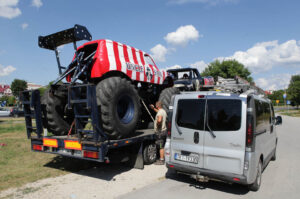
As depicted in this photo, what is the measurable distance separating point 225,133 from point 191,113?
80 cm

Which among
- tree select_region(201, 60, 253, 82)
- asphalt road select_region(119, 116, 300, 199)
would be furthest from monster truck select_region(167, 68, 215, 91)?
tree select_region(201, 60, 253, 82)

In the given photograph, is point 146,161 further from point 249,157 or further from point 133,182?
point 249,157

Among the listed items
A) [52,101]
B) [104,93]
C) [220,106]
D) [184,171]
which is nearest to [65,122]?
[52,101]

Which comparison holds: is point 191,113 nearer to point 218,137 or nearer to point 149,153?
point 218,137

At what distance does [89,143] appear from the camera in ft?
15.6

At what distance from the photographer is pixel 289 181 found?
516cm

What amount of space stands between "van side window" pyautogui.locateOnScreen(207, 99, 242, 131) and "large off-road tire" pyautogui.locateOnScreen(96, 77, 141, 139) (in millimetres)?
2016

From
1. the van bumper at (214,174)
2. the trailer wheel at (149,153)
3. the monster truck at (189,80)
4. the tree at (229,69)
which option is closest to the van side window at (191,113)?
the van bumper at (214,174)

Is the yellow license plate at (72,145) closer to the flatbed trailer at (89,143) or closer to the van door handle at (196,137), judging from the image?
the flatbed trailer at (89,143)

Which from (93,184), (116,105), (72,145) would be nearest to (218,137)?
(116,105)

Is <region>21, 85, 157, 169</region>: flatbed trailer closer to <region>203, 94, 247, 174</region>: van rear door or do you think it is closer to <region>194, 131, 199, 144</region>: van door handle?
<region>194, 131, 199, 144</region>: van door handle

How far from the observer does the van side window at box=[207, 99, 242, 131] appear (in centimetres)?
418

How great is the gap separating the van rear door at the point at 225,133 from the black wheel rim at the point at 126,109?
211 centimetres

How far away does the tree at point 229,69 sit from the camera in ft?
157
